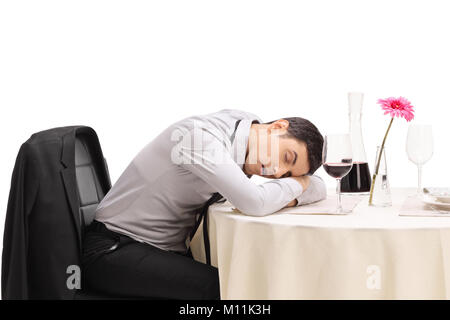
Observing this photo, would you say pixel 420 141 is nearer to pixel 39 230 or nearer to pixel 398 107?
pixel 398 107

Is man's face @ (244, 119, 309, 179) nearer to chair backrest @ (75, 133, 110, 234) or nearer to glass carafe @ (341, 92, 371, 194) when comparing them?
glass carafe @ (341, 92, 371, 194)

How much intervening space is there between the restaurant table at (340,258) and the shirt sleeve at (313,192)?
382 mm

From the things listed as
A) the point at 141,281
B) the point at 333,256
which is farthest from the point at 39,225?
the point at 333,256

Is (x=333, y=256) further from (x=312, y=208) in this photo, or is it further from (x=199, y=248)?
(x=199, y=248)

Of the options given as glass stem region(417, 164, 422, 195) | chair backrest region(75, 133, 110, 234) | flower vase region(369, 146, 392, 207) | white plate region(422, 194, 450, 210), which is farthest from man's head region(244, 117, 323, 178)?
chair backrest region(75, 133, 110, 234)

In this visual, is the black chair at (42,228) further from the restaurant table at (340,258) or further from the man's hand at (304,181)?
the man's hand at (304,181)

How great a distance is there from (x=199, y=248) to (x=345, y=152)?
91 cm

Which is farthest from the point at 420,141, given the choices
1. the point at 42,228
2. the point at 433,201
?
the point at 42,228

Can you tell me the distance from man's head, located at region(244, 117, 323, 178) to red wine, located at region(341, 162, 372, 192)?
43 cm

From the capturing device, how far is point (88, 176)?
2.83 metres

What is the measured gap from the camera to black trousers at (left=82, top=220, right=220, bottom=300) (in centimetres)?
233

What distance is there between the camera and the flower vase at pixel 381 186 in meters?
2.48

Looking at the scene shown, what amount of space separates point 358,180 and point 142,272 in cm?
130
